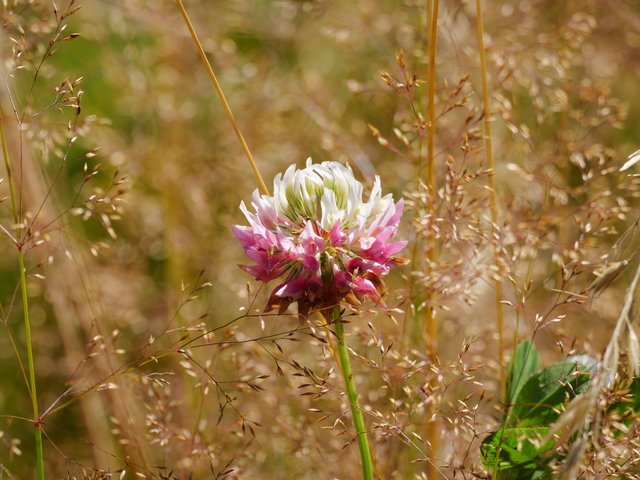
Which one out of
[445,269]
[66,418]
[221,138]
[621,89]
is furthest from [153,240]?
[621,89]

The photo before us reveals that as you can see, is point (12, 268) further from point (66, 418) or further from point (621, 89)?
point (621, 89)

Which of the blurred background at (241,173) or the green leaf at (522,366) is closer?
the green leaf at (522,366)

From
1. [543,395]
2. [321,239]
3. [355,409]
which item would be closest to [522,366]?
[543,395]

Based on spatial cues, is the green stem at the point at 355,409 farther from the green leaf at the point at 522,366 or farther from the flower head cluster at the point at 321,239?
the green leaf at the point at 522,366

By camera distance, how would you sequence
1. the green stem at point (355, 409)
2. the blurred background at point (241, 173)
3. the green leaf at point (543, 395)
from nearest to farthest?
1. the green stem at point (355, 409)
2. the green leaf at point (543, 395)
3. the blurred background at point (241, 173)

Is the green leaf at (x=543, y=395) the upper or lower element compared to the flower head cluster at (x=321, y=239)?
lower

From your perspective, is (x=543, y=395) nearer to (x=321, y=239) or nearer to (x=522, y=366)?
(x=522, y=366)

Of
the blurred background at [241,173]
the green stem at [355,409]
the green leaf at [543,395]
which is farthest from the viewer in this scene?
the blurred background at [241,173]

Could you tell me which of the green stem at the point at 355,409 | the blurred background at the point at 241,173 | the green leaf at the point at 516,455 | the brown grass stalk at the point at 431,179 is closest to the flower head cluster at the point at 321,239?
the green stem at the point at 355,409
